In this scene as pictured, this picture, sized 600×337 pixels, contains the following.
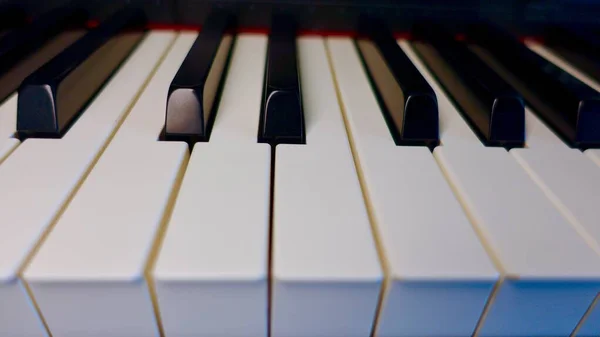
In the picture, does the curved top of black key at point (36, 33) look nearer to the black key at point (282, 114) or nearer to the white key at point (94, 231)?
the white key at point (94, 231)

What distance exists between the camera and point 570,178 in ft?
1.48

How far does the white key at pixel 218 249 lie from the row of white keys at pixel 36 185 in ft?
0.35

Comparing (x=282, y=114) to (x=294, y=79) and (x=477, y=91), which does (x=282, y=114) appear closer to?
(x=294, y=79)

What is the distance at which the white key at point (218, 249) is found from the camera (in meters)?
0.33

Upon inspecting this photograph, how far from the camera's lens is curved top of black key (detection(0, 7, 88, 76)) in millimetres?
593

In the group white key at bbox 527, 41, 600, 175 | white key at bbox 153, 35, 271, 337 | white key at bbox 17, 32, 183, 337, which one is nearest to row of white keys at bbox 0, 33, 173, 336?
white key at bbox 17, 32, 183, 337

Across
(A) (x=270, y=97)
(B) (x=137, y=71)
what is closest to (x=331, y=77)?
(A) (x=270, y=97)

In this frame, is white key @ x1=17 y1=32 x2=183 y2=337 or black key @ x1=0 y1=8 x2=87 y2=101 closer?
white key @ x1=17 y1=32 x2=183 y2=337

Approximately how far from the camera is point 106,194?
39cm

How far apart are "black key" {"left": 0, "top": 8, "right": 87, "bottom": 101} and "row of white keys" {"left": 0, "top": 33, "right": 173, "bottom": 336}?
13 centimetres

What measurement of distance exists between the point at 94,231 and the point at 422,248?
0.27 m

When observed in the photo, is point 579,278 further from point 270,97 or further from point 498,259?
point 270,97

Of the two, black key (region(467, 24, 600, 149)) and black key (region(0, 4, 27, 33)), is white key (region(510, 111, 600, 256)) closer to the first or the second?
black key (region(467, 24, 600, 149))

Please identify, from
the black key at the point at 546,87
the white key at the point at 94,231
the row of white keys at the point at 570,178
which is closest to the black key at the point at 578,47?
the black key at the point at 546,87
